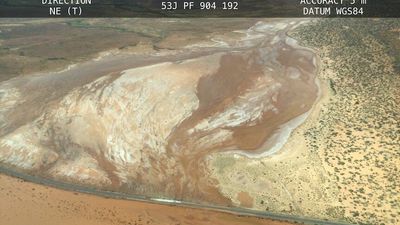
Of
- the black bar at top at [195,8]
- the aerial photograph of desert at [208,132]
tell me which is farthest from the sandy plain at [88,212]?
the black bar at top at [195,8]


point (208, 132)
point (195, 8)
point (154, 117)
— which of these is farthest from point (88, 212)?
point (195, 8)

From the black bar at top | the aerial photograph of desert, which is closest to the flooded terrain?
the aerial photograph of desert

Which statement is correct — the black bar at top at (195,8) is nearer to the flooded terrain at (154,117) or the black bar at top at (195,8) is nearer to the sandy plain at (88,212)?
the flooded terrain at (154,117)

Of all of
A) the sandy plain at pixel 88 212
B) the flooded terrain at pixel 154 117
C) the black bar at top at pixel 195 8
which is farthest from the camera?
the black bar at top at pixel 195 8

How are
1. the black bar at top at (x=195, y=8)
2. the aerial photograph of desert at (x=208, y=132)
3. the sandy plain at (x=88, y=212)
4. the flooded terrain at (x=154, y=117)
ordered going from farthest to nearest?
the black bar at top at (x=195, y=8), the flooded terrain at (x=154, y=117), the aerial photograph of desert at (x=208, y=132), the sandy plain at (x=88, y=212)

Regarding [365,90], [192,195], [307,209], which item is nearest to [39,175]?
[192,195]

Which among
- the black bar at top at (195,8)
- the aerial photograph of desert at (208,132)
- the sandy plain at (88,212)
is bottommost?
the sandy plain at (88,212)

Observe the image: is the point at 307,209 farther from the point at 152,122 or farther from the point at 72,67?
the point at 72,67
